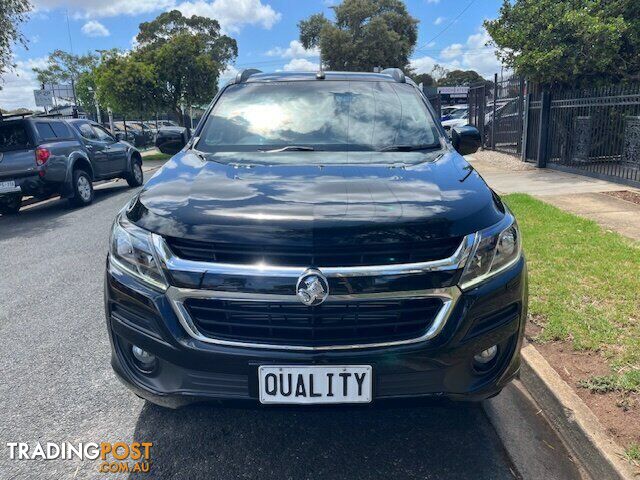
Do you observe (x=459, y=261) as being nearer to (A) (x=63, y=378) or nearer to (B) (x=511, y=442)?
(B) (x=511, y=442)

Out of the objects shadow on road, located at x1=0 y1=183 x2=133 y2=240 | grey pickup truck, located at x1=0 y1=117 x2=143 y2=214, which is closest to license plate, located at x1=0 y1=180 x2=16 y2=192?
grey pickup truck, located at x1=0 y1=117 x2=143 y2=214

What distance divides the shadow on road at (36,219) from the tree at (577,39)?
9.86 m

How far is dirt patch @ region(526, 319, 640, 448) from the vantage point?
8.16 ft

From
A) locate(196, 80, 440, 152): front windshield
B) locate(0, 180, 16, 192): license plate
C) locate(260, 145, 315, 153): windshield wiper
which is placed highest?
locate(196, 80, 440, 152): front windshield

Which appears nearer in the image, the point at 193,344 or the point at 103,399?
the point at 193,344

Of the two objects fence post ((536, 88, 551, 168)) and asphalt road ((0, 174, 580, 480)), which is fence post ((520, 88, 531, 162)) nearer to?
fence post ((536, 88, 551, 168))

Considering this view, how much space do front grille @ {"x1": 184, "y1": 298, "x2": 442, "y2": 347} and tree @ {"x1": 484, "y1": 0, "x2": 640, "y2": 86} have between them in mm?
10377

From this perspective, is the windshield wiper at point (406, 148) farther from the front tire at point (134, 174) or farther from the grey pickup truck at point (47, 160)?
the front tire at point (134, 174)

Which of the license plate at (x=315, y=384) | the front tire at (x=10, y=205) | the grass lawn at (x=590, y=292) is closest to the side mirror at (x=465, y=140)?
the grass lawn at (x=590, y=292)

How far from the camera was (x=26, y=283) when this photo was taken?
211 inches

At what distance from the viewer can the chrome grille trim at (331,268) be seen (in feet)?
6.49

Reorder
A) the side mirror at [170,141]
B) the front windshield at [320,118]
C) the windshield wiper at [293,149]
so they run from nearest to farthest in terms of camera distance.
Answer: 1. the windshield wiper at [293,149]
2. the front windshield at [320,118]
3. the side mirror at [170,141]

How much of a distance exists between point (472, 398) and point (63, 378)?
2517 mm

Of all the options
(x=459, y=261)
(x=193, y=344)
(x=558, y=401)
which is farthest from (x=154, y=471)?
(x=558, y=401)
